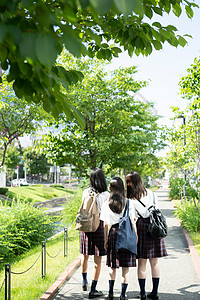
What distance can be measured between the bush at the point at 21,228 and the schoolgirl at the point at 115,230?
3650 millimetres

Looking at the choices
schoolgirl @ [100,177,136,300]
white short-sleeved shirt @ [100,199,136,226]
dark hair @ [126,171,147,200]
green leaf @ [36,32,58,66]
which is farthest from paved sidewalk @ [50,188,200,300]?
green leaf @ [36,32,58,66]

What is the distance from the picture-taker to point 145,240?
5.09 m

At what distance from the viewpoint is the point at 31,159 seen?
5419 cm

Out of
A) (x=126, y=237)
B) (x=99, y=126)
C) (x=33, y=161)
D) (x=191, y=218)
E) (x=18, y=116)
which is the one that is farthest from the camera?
(x=33, y=161)

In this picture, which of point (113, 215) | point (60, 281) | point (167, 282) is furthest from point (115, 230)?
point (167, 282)

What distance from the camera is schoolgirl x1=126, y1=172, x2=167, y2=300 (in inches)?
199

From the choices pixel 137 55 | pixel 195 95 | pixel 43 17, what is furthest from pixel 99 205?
pixel 195 95

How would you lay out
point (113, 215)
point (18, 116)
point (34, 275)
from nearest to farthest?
point (113, 215) → point (34, 275) → point (18, 116)

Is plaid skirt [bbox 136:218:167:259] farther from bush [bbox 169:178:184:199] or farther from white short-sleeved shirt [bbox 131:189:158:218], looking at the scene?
bush [bbox 169:178:184:199]

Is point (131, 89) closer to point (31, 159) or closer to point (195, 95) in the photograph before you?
point (195, 95)

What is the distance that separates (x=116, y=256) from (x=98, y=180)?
121 cm

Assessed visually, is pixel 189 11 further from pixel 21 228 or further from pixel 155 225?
pixel 21 228

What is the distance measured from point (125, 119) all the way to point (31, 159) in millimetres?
42622

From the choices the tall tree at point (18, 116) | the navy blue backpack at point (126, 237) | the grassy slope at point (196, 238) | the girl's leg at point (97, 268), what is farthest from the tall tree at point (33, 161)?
the navy blue backpack at point (126, 237)
